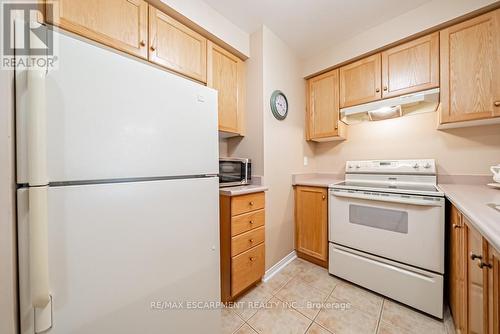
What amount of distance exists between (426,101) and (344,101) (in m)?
0.71

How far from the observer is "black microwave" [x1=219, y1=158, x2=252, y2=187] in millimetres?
1663

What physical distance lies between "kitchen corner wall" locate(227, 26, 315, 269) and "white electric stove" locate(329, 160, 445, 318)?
495 millimetres

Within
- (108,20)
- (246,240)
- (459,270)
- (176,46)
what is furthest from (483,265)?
(108,20)

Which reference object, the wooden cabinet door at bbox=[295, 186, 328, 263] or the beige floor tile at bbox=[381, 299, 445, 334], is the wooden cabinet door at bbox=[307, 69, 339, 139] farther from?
the beige floor tile at bbox=[381, 299, 445, 334]

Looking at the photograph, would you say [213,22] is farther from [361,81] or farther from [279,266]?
[279,266]

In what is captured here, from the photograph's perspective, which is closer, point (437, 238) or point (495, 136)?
point (437, 238)

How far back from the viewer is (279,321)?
4.39 feet

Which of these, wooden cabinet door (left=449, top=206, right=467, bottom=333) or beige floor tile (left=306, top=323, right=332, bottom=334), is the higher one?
wooden cabinet door (left=449, top=206, right=467, bottom=333)

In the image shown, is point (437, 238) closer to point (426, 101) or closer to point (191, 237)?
point (426, 101)

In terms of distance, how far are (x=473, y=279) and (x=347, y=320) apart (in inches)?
32.1

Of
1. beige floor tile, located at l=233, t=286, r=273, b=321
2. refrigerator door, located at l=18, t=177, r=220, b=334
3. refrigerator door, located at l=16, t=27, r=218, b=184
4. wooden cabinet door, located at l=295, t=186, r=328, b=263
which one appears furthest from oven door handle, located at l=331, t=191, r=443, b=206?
refrigerator door, located at l=16, t=27, r=218, b=184

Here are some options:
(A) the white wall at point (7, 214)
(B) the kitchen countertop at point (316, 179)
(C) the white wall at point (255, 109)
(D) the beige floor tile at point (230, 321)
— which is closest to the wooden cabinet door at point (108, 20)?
(A) the white wall at point (7, 214)

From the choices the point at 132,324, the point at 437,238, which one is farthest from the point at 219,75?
the point at 437,238

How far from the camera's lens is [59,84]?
59 cm
